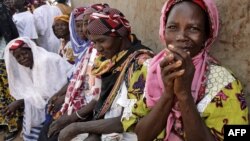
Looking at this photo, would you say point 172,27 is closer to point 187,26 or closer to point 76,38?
point 187,26

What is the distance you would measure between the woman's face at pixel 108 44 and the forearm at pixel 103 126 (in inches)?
21.5

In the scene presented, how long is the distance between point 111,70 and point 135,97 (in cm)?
60

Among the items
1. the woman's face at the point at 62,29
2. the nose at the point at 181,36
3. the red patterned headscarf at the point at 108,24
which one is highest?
the nose at the point at 181,36

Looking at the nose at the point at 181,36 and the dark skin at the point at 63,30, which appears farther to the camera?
the dark skin at the point at 63,30

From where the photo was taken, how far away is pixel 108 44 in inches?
106

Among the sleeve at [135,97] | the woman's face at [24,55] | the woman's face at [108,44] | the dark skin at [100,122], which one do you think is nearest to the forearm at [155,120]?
the sleeve at [135,97]

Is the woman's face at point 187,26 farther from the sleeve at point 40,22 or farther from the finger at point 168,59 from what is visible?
the sleeve at point 40,22

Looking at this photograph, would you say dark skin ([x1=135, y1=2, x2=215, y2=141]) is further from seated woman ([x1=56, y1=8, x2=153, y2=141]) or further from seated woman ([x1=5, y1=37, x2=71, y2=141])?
seated woman ([x1=5, y1=37, x2=71, y2=141])

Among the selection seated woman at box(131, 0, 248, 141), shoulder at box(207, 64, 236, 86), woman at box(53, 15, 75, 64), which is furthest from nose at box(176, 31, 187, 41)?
woman at box(53, 15, 75, 64)

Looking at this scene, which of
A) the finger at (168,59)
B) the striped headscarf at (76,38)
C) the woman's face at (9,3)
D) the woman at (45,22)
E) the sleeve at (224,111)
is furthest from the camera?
the woman at (45,22)

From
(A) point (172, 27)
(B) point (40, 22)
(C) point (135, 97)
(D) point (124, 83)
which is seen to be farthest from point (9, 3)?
(A) point (172, 27)

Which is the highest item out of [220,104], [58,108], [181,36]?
[181,36]

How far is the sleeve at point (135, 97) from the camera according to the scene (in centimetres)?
191

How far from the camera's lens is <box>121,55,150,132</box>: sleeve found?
191 cm
